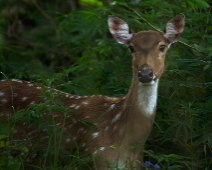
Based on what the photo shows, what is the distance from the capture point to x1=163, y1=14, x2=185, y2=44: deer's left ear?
632cm

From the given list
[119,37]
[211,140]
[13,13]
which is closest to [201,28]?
[119,37]

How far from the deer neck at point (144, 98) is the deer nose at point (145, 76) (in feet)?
0.48

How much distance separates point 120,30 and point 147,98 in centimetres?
81

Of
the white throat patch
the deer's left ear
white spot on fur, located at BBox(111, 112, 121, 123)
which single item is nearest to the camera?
the white throat patch

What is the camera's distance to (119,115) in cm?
611

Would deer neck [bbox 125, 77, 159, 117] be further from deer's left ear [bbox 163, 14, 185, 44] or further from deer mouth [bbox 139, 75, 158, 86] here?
deer's left ear [bbox 163, 14, 185, 44]

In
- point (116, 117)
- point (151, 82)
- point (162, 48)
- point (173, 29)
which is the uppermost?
point (173, 29)

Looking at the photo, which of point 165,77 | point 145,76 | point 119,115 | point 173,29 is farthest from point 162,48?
point 119,115

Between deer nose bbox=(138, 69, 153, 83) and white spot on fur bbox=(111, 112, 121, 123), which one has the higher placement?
deer nose bbox=(138, 69, 153, 83)

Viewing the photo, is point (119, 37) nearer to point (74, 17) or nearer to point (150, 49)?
point (150, 49)

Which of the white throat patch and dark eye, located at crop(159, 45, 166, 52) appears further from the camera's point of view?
dark eye, located at crop(159, 45, 166, 52)

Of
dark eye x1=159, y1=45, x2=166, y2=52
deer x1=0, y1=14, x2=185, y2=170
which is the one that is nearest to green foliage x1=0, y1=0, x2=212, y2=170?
deer x1=0, y1=14, x2=185, y2=170

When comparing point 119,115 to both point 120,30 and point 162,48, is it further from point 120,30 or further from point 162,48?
point 120,30

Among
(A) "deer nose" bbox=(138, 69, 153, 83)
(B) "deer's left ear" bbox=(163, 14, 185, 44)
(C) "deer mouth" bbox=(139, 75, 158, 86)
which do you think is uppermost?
(B) "deer's left ear" bbox=(163, 14, 185, 44)
